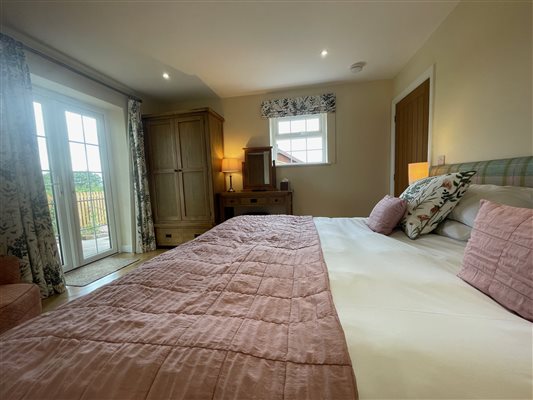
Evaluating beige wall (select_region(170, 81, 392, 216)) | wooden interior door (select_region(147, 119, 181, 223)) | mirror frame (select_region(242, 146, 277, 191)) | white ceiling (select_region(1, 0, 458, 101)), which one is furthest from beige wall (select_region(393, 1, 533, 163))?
wooden interior door (select_region(147, 119, 181, 223))

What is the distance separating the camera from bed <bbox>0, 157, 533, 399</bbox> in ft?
1.35

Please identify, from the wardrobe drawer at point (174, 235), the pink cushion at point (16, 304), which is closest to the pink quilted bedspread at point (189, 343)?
the pink cushion at point (16, 304)

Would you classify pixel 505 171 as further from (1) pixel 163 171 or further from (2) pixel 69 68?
(2) pixel 69 68

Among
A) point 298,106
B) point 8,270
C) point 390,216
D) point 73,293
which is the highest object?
point 298,106

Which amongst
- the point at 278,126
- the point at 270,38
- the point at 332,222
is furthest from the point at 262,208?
the point at 270,38

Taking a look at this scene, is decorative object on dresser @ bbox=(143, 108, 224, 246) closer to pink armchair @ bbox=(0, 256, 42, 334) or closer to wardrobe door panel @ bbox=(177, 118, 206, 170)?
wardrobe door panel @ bbox=(177, 118, 206, 170)

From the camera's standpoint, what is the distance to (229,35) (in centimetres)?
204

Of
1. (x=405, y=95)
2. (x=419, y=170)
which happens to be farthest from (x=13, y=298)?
(x=405, y=95)

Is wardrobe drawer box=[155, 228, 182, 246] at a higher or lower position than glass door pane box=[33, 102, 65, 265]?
lower

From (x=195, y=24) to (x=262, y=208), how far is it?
2464 millimetres

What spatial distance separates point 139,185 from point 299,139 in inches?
99.4

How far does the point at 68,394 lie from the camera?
405mm

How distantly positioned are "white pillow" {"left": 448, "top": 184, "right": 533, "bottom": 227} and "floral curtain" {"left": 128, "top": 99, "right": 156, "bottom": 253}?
3478 millimetres

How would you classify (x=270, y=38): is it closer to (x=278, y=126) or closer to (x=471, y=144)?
(x=278, y=126)
